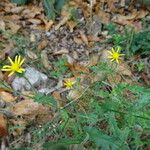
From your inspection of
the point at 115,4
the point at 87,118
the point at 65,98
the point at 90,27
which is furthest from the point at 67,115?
the point at 115,4

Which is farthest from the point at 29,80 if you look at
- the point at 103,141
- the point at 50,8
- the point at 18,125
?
the point at 103,141

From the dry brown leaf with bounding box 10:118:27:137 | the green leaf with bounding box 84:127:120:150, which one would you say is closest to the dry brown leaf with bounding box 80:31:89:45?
the dry brown leaf with bounding box 10:118:27:137

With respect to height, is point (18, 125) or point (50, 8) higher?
point (50, 8)

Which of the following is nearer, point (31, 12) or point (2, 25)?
point (2, 25)

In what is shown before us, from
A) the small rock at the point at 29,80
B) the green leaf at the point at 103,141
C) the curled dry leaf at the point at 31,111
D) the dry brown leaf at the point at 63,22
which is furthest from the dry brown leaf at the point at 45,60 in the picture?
the green leaf at the point at 103,141

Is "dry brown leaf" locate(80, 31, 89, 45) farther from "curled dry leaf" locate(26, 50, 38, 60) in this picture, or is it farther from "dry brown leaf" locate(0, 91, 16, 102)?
"dry brown leaf" locate(0, 91, 16, 102)

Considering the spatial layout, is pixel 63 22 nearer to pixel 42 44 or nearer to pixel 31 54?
pixel 42 44

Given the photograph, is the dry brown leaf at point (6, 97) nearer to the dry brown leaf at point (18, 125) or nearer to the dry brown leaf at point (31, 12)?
the dry brown leaf at point (18, 125)
